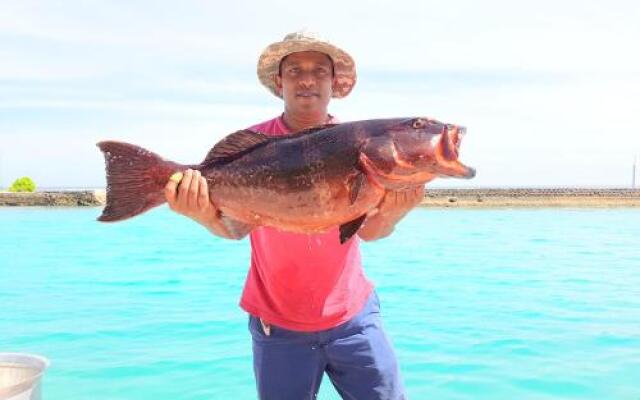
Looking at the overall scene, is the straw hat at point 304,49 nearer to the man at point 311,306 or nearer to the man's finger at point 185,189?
the man at point 311,306

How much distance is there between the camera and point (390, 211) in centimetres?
302

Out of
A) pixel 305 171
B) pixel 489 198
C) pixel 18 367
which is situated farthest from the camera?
pixel 489 198

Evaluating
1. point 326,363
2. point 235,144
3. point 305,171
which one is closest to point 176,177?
point 235,144

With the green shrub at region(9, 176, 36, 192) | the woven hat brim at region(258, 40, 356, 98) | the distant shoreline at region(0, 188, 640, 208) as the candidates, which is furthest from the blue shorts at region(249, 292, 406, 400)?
the green shrub at region(9, 176, 36, 192)

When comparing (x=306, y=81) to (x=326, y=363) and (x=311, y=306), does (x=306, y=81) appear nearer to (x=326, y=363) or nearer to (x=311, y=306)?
(x=311, y=306)

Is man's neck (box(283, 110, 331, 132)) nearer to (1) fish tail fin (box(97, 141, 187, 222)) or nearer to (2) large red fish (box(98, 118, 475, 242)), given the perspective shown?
(2) large red fish (box(98, 118, 475, 242))

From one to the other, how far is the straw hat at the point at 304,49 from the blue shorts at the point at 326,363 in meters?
1.34

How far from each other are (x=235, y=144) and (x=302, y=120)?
1.69 feet

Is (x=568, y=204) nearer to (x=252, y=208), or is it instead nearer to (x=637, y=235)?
(x=637, y=235)

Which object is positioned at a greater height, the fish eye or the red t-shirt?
the fish eye

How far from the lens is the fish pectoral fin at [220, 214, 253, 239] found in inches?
117

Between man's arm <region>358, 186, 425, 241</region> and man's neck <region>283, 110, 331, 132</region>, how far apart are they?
589 mm

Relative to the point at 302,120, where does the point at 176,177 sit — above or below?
below

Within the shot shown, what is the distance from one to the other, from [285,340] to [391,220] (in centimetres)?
82
